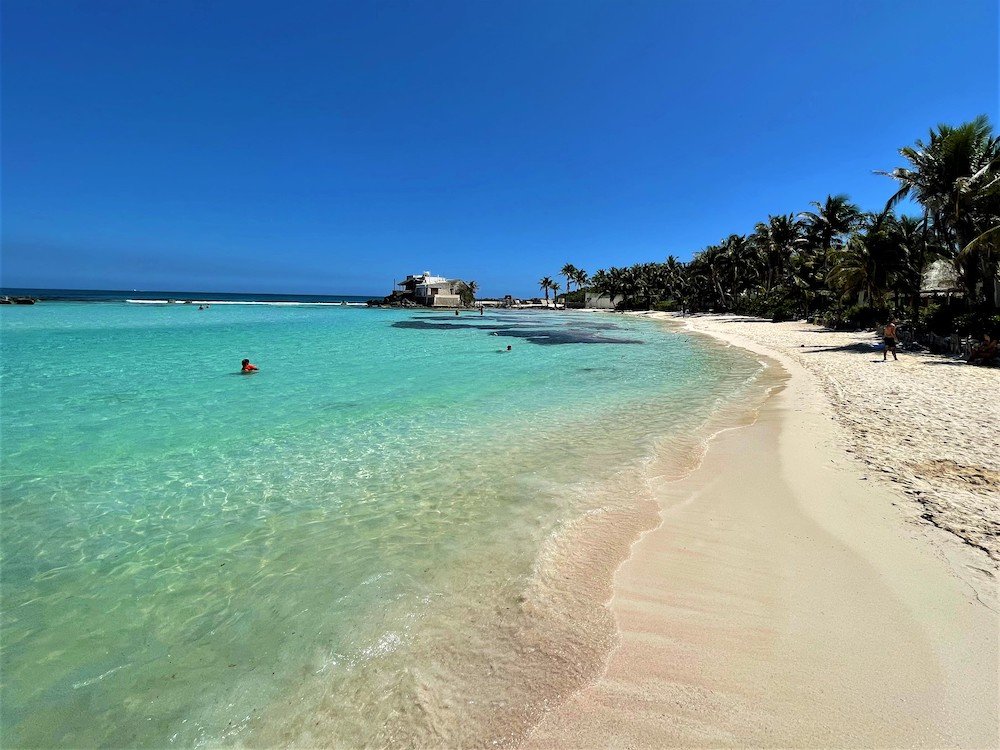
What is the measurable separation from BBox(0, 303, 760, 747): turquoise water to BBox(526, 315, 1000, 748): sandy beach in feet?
2.24

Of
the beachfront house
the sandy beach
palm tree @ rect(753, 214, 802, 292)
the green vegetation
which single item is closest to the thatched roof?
the green vegetation

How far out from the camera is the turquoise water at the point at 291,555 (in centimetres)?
315

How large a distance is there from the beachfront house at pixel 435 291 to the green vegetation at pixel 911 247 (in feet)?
201

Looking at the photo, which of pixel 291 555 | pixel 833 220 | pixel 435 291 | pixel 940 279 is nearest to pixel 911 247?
pixel 940 279

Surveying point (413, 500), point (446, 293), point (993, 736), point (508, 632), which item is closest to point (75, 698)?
point (508, 632)

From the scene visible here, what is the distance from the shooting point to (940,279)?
27000 millimetres

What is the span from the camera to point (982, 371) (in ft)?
44.5

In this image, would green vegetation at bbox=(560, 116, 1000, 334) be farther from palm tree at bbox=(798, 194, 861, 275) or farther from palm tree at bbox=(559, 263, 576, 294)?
palm tree at bbox=(559, 263, 576, 294)

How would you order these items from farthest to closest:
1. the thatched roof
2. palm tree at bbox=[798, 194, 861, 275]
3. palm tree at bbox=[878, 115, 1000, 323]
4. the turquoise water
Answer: palm tree at bbox=[798, 194, 861, 275] → the thatched roof → palm tree at bbox=[878, 115, 1000, 323] → the turquoise water

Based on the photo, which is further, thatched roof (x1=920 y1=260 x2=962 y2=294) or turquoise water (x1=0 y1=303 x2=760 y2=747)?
thatched roof (x1=920 y1=260 x2=962 y2=294)

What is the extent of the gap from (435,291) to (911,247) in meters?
84.0

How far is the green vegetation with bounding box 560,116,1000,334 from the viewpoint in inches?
732

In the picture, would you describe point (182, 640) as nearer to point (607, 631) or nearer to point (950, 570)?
point (607, 631)

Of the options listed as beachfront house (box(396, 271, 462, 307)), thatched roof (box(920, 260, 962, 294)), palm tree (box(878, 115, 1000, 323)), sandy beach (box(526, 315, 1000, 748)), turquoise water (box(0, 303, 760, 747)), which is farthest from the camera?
beachfront house (box(396, 271, 462, 307))
